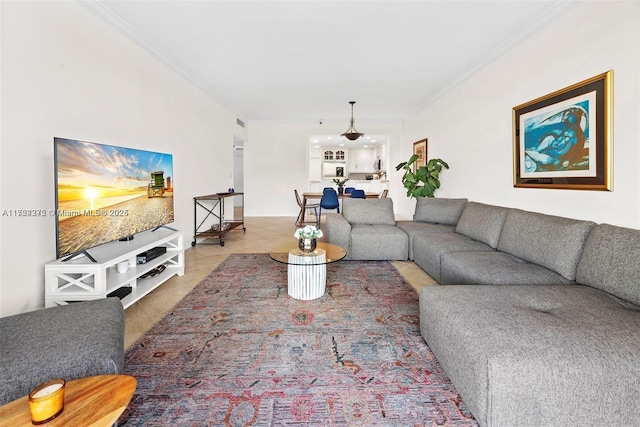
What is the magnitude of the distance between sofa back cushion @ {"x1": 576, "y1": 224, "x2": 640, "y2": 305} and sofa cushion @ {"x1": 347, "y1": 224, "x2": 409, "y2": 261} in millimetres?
2008

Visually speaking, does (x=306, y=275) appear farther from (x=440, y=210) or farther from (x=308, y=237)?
(x=440, y=210)

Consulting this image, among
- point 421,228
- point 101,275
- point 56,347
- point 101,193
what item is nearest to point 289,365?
point 56,347

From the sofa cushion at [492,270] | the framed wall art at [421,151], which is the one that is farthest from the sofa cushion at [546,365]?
the framed wall art at [421,151]

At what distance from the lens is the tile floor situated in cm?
236

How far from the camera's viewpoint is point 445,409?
1.41m

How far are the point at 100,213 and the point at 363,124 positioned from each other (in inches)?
272

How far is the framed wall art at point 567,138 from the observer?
7.68 ft

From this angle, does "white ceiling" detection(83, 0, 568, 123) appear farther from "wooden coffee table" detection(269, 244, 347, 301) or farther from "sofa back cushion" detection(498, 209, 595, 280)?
"wooden coffee table" detection(269, 244, 347, 301)

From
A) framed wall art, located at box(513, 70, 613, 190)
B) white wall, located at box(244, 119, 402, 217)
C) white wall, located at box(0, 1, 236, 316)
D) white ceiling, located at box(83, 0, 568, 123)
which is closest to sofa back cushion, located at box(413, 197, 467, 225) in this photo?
framed wall art, located at box(513, 70, 613, 190)

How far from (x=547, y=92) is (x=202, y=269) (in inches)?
168

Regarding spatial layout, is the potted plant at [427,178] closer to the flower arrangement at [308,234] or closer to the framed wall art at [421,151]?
the framed wall art at [421,151]

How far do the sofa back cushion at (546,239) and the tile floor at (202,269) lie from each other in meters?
0.89

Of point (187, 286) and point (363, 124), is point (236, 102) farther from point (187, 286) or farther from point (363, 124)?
point (187, 286)

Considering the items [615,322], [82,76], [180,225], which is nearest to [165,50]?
[82,76]
